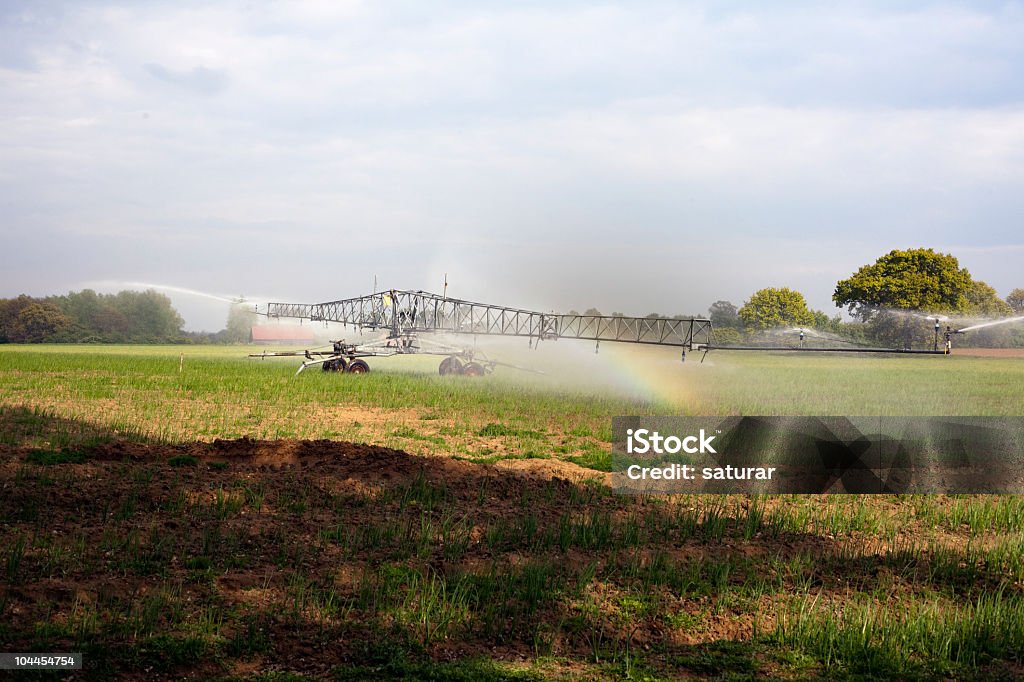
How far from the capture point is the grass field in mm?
6305

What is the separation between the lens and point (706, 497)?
11711 mm

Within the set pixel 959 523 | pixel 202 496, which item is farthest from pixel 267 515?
pixel 959 523

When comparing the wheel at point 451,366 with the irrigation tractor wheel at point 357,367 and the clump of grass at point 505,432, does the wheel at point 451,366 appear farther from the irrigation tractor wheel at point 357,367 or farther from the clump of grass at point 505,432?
the clump of grass at point 505,432

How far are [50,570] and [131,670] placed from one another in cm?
219

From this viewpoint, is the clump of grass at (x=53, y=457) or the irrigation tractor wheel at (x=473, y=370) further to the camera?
the irrigation tractor wheel at (x=473, y=370)

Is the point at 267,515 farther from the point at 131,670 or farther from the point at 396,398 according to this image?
the point at 396,398

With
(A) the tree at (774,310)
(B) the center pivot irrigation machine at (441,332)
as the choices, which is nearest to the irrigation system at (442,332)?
(B) the center pivot irrigation machine at (441,332)

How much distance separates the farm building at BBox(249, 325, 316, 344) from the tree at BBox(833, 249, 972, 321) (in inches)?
2338

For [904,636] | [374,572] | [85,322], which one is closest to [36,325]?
[85,322]

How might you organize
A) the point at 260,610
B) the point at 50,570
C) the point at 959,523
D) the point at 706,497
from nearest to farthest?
the point at 260,610 → the point at 50,570 → the point at 959,523 → the point at 706,497

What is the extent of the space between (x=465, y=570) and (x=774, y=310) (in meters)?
81.6

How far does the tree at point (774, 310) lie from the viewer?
273 feet

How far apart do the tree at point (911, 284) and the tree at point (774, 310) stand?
1451cm

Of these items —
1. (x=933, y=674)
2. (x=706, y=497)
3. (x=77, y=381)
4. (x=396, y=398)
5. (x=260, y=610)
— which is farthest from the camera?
(x=77, y=381)
